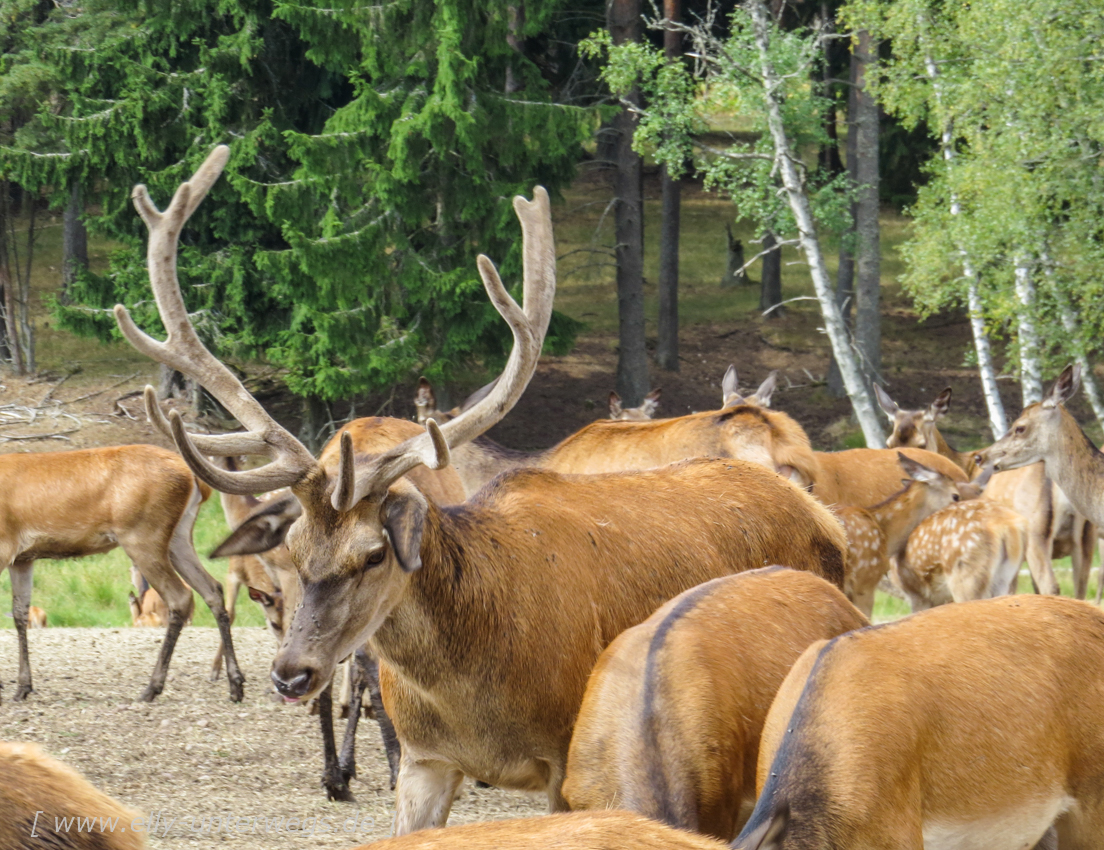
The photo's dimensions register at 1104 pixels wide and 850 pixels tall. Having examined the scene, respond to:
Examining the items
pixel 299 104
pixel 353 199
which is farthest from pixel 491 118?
pixel 299 104

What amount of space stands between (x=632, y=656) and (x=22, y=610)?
605 centimetres

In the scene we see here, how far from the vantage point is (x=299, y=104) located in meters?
20.9

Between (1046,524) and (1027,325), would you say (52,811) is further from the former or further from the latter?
(1027,325)

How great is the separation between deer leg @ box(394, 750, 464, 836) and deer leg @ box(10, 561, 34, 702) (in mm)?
4456

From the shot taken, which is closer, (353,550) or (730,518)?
(353,550)

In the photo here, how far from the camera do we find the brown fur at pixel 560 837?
2242 mm

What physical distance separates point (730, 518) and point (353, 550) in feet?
6.00

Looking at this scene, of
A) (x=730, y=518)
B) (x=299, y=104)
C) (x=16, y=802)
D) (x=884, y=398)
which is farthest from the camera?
(x=299, y=104)

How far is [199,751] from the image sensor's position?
6.88 m

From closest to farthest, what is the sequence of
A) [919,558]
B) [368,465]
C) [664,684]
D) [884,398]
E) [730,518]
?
[664,684] → [368,465] → [730,518] → [919,558] → [884,398]

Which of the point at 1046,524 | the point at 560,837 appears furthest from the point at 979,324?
the point at 560,837

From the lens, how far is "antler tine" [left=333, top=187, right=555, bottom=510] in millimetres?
4207

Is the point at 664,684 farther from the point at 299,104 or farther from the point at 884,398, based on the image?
the point at 299,104

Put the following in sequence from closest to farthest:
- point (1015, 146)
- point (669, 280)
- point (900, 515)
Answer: point (900, 515) → point (1015, 146) → point (669, 280)
